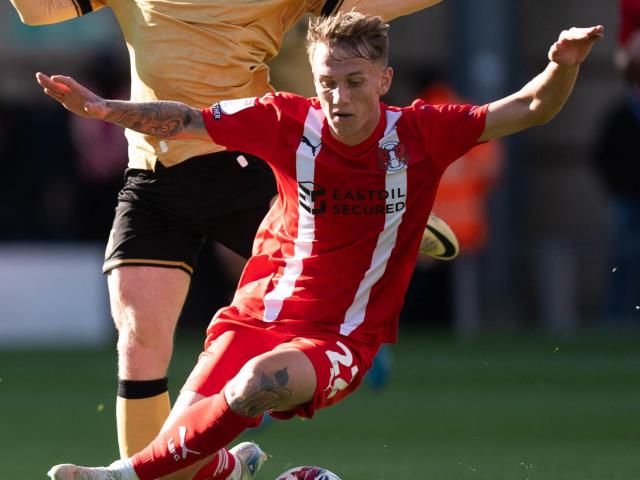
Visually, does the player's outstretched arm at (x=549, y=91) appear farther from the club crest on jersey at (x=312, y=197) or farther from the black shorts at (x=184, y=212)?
the black shorts at (x=184, y=212)

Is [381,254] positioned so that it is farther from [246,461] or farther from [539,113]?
[246,461]

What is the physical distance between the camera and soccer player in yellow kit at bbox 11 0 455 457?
658 cm

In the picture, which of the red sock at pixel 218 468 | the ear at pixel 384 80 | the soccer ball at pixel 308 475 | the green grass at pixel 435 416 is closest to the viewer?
the ear at pixel 384 80

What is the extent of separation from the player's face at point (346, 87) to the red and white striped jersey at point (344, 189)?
13 centimetres

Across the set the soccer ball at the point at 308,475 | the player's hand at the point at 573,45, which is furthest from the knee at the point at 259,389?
the player's hand at the point at 573,45

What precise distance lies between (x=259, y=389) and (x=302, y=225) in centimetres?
74

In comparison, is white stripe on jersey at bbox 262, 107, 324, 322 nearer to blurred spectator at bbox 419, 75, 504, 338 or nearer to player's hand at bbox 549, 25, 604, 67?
player's hand at bbox 549, 25, 604, 67

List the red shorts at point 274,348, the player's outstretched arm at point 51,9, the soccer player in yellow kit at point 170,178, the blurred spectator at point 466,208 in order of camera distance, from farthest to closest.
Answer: the blurred spectator at point 466,208 → the player's outstretched arm at point 51,9 → the soccer player in yellow kit at point 170,178 → the red shorts at point 274,348

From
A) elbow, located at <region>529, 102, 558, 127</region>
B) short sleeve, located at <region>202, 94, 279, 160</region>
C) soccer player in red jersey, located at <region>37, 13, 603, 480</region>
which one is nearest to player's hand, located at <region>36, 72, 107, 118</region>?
soccer player in red jersey, located at <region>37, 13, 603, 480</region>

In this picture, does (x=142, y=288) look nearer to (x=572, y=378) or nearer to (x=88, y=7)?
(x=88, y=7)

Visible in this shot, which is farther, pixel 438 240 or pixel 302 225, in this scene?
pixel 438 240

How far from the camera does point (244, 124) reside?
6.03m

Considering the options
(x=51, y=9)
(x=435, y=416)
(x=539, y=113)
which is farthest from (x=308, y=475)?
(x=435, y=416)

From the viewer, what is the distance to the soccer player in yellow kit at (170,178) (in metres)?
6.58
